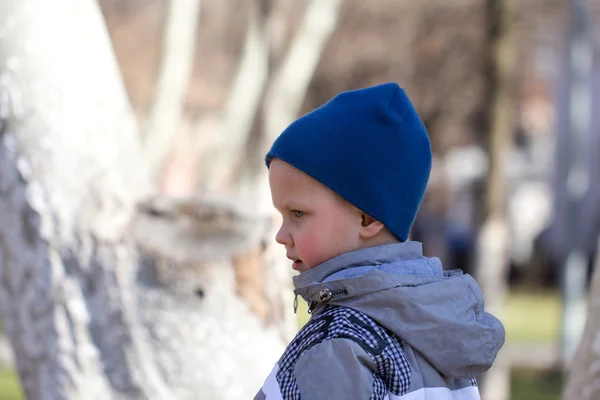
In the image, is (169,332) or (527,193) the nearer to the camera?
(169,332)

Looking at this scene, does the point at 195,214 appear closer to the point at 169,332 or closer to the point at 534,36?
the point at 169,332

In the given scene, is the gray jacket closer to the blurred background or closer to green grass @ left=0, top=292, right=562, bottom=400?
the blurred background

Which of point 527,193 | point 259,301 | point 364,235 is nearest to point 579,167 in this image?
point 259,301

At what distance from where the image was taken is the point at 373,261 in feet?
6.03

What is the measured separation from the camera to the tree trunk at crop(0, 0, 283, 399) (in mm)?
2631

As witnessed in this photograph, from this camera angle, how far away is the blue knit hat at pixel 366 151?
5.88 feet

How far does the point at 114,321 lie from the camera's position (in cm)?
266

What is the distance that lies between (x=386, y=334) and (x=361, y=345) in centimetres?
9

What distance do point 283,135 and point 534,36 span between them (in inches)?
688

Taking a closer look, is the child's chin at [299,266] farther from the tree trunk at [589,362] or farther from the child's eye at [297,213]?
the tree trunk at [589,362]

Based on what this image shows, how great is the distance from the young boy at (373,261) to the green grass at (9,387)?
6.86 metres

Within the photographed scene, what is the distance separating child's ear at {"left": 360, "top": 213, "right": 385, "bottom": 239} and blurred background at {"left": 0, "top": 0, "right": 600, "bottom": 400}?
3.88 feet

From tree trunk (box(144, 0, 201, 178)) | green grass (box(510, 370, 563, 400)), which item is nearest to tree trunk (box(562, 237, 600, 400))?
tree trunk (box(144, 0, 201, 178))

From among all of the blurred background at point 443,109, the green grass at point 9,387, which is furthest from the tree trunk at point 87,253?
the green grass at point 9,387
